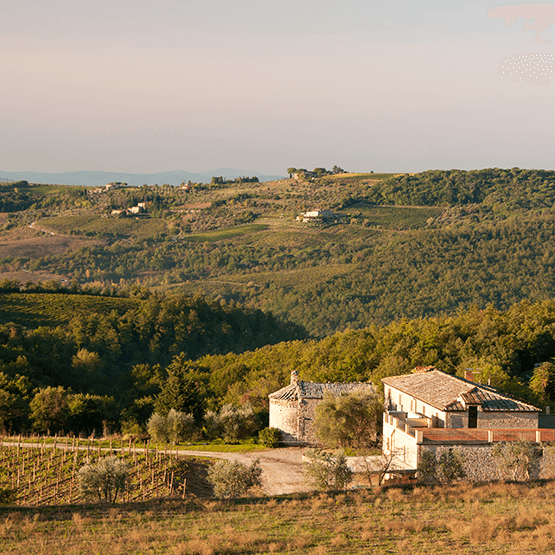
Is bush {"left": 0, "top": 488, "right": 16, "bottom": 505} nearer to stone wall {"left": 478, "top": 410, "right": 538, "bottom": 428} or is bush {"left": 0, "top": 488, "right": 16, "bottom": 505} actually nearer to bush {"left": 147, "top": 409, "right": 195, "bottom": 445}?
bush {"left": 147, "top": 409, "right": 195, "bottom": 445}

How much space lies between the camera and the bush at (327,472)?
2509 centimetres

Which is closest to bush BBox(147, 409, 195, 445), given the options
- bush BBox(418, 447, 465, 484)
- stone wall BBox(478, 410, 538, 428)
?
bush BBox(418, 447, 465, 484)

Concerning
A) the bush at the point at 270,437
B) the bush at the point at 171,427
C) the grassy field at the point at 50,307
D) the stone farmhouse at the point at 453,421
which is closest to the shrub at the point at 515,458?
the stone farmhouse at the point at 453,421

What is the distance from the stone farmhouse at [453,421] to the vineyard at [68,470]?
354 inches

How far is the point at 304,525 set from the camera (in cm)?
1964

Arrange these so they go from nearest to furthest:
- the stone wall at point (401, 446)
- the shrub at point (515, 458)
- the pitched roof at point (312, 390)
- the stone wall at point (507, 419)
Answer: the shrub at point (515, 458), the stone wall at point (401, 446), the stone wall at point (507, 419), the pitched roof at point (312, 390)

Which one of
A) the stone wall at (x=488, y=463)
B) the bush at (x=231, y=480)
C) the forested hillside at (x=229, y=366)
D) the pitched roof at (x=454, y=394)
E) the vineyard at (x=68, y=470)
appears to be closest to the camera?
the bush at (x=231, y=480)

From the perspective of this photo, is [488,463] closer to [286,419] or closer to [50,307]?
[286,419]

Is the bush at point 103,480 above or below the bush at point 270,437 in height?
above

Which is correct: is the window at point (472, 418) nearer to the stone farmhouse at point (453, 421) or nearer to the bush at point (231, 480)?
the stone farmhouse at point (453, 421)

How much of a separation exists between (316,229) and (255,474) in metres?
168

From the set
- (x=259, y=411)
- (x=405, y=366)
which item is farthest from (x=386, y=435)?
(x=405, y=366)

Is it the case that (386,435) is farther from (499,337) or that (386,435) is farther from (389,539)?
(499,337)

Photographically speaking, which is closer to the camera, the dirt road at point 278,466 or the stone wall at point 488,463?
the stone wall at point 488,463
